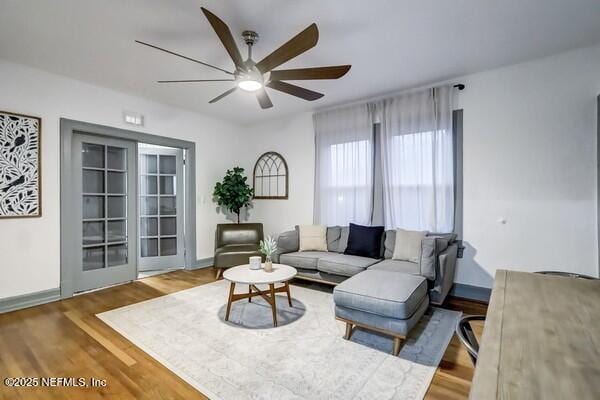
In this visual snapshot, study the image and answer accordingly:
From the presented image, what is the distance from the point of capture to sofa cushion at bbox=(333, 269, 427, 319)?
2.21 meters

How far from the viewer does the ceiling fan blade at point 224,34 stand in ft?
5.91

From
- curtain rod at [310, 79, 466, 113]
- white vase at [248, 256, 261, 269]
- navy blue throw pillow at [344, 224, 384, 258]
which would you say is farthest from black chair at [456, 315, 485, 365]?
curtain rod at [310, 79, 466, 113]

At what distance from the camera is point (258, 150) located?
5660 millimetres

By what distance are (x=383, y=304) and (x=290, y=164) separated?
134 inches

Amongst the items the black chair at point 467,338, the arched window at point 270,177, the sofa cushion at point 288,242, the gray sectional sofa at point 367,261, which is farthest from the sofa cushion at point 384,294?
the arched window at point 270,177

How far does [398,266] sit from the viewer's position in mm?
3268

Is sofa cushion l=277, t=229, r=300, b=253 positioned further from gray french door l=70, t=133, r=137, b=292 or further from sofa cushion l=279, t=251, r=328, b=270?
gray french door l=70, t=133, r=137, b=292

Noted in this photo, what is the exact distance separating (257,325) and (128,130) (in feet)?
10.9

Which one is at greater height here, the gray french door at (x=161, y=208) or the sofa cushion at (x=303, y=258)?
the gray french door at (x=161, y=208)

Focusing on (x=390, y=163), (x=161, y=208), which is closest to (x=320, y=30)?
(x=390, y=163)

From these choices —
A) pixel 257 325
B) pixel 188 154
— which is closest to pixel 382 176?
pixel 257 325

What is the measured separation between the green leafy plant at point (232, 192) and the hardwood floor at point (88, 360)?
87.9 inches

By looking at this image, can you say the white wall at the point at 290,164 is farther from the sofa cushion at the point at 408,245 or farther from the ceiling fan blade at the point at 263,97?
the ceiling fan blade at the point at 263,97

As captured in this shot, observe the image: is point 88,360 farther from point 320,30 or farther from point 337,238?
point 320,30
